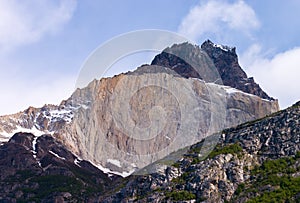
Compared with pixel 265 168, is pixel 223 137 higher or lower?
higher

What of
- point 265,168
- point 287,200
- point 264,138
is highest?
point 264,138

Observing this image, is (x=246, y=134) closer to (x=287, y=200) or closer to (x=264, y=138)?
(x=264, y=138)

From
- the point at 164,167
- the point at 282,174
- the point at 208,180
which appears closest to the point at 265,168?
the point at 282,174

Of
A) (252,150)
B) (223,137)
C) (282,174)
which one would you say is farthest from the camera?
(223,137)

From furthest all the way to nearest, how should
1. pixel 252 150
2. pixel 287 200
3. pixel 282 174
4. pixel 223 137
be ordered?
pixel 223 137
pixel 252 150
pixel 282 174
pixel 287 200

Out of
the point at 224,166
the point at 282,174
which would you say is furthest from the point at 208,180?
the point at 282,174

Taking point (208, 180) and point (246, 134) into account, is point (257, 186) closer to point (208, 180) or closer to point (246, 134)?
point (208, 180)

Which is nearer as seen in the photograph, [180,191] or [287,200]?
[287,200]
